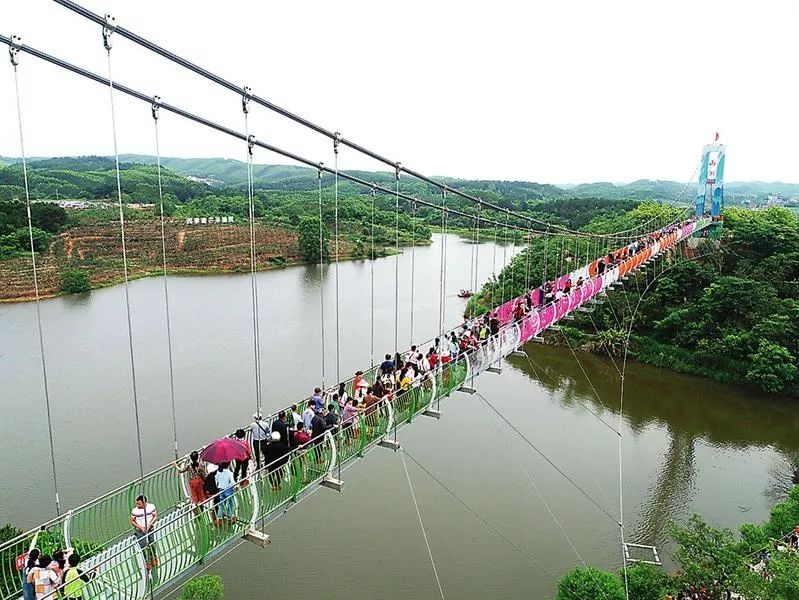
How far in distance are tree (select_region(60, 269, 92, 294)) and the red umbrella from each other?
22.4m

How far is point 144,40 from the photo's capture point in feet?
14.9

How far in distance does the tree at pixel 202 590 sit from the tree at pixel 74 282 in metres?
20.0

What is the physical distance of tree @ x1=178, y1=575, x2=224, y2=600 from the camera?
6914mm

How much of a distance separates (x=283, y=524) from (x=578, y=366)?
11.6 m

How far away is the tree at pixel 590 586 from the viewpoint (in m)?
7.00

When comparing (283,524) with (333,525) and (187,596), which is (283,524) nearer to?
(333,525)

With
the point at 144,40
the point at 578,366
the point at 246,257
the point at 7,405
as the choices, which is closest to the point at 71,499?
the point at 7,405

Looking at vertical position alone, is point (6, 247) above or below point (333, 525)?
above

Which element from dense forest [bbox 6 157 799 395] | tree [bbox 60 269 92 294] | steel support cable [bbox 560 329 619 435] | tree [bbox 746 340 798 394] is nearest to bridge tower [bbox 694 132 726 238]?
dense forest [bbox 6 157 799 395]

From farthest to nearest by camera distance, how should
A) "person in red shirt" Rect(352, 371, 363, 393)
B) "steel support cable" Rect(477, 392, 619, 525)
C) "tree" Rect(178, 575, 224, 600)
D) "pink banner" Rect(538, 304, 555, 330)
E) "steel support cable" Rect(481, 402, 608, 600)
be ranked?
1. "steel support cable" Rect(477, 392, 619, 525)
2. "steel support cable" Rect(481, 402, 608, 600)
3. "pink banner" Rect(538, 304, 555, 330)
4. "tree" Rect(178, 575, 224, 600)
5. "person in red shirt" Rect(352, 371, 363, 393)

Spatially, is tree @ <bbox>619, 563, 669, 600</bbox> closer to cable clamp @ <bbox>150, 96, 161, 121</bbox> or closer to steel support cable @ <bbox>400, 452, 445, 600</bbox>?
steel support cable @ <bbox>400, 452, 445, 600</bbox>

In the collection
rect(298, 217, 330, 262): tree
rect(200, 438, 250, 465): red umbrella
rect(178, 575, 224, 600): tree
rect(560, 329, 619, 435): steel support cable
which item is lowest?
rect(560, 329, 619, 435): steel support cable

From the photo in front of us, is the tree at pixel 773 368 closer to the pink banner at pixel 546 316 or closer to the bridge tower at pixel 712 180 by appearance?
the bridge tower at pixel 712 180

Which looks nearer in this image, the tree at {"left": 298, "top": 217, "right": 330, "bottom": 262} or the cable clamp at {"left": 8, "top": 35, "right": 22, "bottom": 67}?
the cable clamp at {"left": 8, "top": 35, "right": 22, "bottom": 67}
